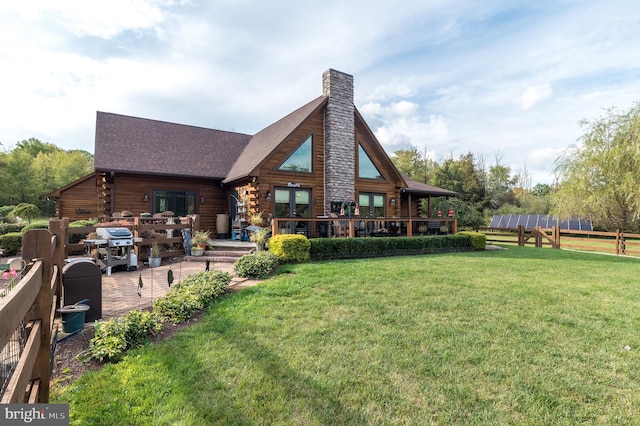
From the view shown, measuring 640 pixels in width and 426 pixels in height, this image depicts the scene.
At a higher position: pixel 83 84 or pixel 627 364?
pixel 83 84

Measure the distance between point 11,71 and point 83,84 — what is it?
1.85 meters

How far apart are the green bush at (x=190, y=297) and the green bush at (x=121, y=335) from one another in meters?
0.33

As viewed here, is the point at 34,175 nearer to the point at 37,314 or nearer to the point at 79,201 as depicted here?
the point at 79,201

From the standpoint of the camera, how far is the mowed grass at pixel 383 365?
2.49 meters

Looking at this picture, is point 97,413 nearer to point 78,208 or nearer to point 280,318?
point 280,318

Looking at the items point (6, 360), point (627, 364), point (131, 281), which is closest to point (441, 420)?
point (627, 364)

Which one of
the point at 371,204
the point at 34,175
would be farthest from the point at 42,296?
the point at 34,175

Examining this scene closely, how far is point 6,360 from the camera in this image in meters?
1.93

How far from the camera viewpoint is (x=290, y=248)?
8461 mm

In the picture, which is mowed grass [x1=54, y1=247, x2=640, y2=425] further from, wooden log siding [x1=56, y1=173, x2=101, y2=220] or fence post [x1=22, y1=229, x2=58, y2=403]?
wooden log siding [x1=56, y1=173, x2=101, y2=220]

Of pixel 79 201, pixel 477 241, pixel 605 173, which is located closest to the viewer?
pixel 477 241

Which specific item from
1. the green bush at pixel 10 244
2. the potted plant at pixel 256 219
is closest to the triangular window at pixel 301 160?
the potted plant at pixel 256 219

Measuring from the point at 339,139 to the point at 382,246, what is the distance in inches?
222

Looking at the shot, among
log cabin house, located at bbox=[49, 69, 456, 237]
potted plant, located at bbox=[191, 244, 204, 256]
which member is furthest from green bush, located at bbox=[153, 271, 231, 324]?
log cabin house, located at bbox=[49, 69, 456, 237]
